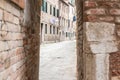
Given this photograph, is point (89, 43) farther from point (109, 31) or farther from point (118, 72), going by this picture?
point (118, 72)

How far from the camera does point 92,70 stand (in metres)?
4.43

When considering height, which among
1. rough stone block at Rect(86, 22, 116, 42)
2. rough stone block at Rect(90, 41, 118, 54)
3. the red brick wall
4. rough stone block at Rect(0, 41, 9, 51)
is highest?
the red brick wall

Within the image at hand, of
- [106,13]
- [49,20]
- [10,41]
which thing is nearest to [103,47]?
[106,13]

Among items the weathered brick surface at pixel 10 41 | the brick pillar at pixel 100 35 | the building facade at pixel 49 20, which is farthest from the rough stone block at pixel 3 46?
the building facade at pixel 49 20

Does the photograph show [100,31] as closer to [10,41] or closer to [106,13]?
[106,13]

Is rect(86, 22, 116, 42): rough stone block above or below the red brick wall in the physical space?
below

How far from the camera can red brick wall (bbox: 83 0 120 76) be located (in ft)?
14.4

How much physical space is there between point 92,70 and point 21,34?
4.05 ft

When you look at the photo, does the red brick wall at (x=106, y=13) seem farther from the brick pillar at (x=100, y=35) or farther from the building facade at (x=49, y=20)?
the building facade at (x=49, y=20)

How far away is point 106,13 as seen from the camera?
4441 mm

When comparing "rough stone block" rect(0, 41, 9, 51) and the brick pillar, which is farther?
the brick pillar

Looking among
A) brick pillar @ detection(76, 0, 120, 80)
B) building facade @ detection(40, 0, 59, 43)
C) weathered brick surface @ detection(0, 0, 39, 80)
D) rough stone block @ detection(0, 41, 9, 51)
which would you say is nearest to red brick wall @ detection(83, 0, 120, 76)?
brick pillar @ detection(76, 0, 120, 80)

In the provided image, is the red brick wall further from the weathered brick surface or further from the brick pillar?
the weathered brick surface

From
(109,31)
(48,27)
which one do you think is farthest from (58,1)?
(109,31)
